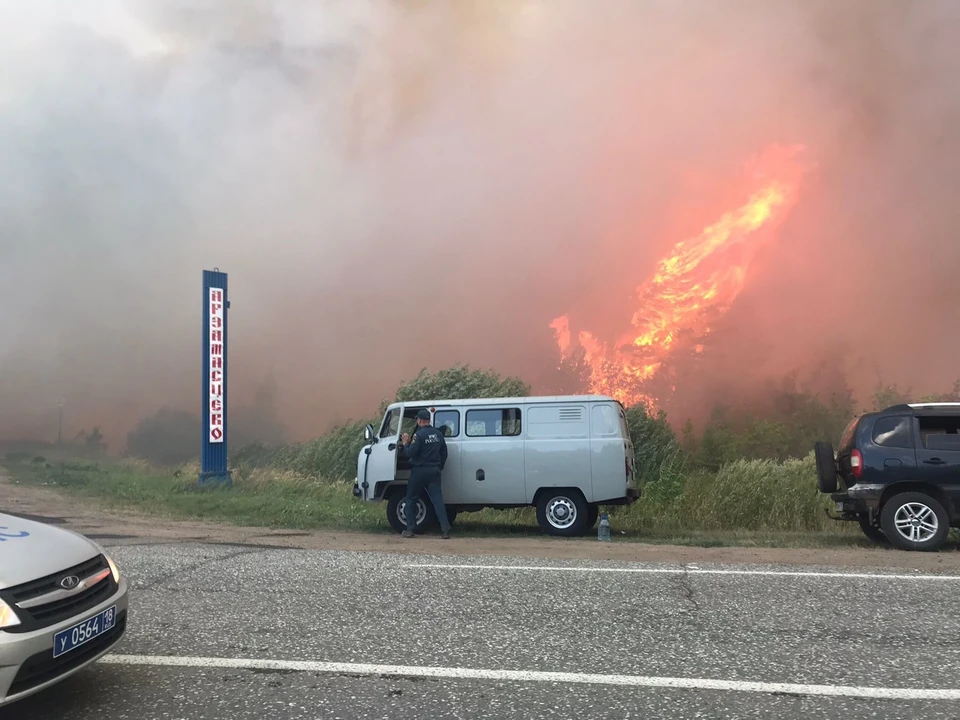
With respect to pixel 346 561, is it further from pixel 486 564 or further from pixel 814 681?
pixel 814 681

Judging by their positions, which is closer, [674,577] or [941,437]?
[674,577]

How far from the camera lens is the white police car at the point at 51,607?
3.45 m

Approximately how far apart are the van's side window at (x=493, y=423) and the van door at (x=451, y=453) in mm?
209

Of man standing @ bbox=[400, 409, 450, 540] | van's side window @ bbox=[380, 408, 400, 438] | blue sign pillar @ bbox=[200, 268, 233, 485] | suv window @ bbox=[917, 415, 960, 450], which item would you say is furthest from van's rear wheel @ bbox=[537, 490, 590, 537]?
blue sign pillar @ bbox=[200, 268, 233, 485]

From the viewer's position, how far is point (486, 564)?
8156 millimetres

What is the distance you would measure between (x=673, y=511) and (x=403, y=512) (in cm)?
542

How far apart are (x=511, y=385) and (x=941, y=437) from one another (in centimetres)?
2381

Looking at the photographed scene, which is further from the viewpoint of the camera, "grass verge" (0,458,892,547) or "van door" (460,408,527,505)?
"grass verge" (0,458,892,547)

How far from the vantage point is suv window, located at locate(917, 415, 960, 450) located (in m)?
9.82

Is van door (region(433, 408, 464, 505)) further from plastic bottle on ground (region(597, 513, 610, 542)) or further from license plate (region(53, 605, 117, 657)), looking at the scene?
license plate (region(53, 605, 117, 657))

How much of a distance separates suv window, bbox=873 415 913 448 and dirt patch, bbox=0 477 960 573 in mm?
1383

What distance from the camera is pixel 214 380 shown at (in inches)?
845

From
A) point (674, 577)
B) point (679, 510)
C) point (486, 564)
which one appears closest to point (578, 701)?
point (674, 577)

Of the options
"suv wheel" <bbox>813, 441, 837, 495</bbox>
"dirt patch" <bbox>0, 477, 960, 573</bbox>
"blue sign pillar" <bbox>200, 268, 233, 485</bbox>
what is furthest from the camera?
"blue sign pillar" <bbox>200, 268, 233, 485</bbox>
